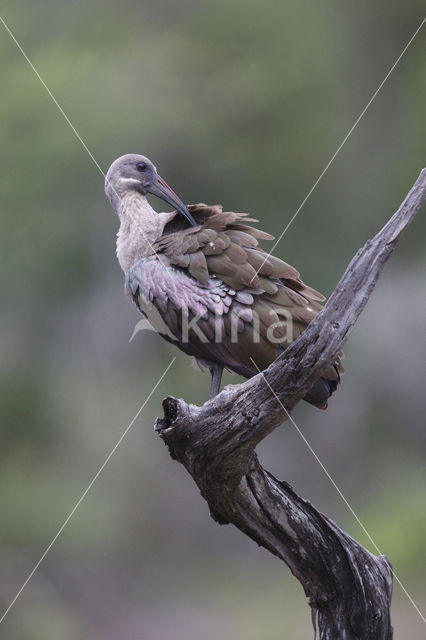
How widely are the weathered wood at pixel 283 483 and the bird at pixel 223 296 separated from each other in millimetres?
445

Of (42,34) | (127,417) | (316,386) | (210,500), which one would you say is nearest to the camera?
(210,500)

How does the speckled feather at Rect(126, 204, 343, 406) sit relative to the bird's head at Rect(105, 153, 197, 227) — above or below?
below

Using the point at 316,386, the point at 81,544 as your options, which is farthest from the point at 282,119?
the point at 316,386

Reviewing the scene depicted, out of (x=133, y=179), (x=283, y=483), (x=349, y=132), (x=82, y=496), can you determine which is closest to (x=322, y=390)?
(x=283, y=483)

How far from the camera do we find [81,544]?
727cm

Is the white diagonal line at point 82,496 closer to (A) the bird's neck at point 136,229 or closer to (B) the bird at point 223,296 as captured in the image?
(A) the bird's neck at point 136,229

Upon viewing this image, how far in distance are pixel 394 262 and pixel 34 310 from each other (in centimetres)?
258

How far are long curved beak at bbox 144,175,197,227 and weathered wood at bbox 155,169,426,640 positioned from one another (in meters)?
1.04

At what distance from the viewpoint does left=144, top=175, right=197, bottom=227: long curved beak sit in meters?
3.77

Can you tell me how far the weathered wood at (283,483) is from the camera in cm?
265

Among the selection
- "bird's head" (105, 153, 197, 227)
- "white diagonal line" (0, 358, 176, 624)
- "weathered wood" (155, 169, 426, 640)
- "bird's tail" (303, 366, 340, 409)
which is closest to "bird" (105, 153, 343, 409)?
"bird's tail" (303, 366, 340, 409)

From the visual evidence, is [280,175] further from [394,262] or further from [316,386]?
[316,386]

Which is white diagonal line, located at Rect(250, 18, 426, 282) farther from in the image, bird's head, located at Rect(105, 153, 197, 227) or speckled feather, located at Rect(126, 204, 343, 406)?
speckled feather, located at Rect(126, 204, 343, 406)

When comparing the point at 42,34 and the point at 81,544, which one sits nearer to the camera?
the point at 81,544
